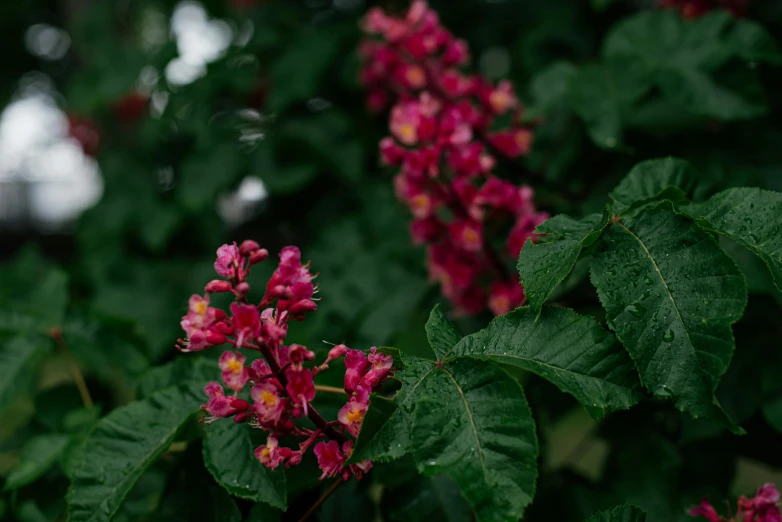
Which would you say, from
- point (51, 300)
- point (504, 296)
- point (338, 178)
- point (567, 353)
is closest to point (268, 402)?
point (567, 353)

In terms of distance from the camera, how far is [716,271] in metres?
0.77

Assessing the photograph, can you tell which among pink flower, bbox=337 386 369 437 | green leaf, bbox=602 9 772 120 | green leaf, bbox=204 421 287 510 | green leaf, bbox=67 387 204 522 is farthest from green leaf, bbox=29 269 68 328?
green leaf, bbox=602 9 772 120

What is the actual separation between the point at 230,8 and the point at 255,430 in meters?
2.59

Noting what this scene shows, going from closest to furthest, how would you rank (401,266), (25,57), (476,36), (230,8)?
(401,266)
(476,36)
(230,8)
(25,57)

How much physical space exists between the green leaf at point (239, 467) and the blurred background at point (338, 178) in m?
0.23

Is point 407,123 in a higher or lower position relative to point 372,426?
higher

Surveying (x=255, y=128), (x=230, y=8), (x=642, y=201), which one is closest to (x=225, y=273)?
(x=642, y=201)

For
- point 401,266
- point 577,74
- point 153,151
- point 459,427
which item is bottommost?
point 401,266

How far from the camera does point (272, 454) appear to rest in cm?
81

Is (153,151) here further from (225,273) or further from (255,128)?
(225,273)

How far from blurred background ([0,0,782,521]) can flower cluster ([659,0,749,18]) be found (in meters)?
0.14

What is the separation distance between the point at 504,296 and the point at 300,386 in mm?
632

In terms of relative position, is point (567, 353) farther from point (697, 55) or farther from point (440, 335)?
point (697, 55)

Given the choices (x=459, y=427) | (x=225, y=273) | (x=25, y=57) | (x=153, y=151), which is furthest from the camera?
(x=25, y=57)
